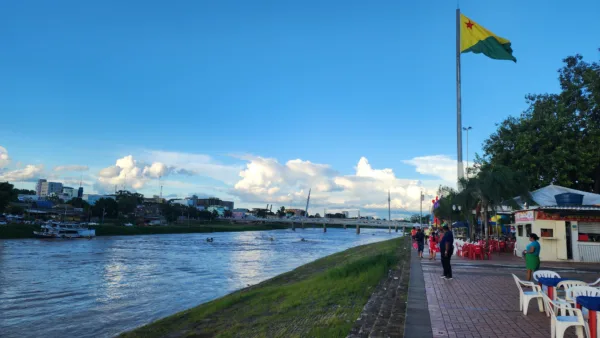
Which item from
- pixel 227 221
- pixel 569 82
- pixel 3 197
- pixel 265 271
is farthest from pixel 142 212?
pixel 569 82

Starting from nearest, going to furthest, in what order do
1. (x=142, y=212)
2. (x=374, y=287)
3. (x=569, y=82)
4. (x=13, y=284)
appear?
1. (x=374, y=287)
2. (x=13, y=284)
3. (x=569, y=82)
4. (x=142, y=212)

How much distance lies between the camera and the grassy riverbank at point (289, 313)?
27.2 feet

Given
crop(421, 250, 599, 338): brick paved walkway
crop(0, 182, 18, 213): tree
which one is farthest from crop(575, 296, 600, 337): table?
crop(0, 182, 18, 213): tree

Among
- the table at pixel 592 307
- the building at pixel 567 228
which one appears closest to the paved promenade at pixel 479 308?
the table at pixel 592 307

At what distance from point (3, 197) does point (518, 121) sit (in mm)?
70464

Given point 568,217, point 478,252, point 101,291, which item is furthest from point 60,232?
point 568,217

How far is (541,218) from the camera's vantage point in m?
18.5

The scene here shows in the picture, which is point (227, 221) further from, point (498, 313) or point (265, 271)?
point (498, 313)

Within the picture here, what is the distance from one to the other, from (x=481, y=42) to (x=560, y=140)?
42.0 feet

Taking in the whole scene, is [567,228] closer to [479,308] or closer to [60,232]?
[479,308]

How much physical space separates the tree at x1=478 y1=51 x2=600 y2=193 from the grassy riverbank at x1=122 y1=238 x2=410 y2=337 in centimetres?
1662

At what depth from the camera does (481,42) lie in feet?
57.1

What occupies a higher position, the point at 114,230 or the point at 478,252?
the point at 478,252

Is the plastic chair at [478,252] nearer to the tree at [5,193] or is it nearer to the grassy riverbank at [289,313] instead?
the grassy riverbank at [289,313]
